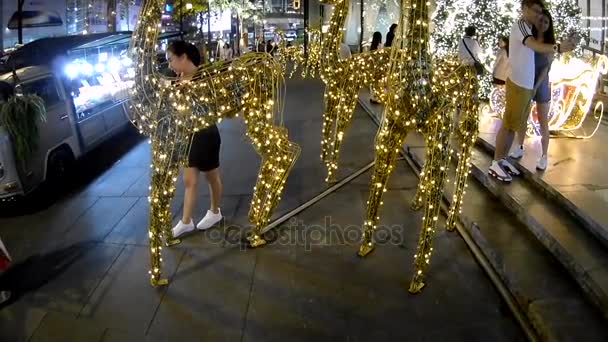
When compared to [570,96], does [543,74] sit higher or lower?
higher

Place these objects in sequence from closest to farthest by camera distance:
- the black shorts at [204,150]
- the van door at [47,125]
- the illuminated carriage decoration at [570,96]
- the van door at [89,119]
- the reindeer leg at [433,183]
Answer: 1. the reindeer leg at [433,183]
2. the black shorts at [204,150]
3. the van door at [47,125]
4. the illuminated carriage decoration at [570,96]
5. the van door at [89,119]

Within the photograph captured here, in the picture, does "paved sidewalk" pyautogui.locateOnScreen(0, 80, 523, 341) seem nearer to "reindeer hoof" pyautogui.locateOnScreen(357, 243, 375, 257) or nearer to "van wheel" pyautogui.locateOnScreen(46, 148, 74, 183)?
"reindeer hoof" pyautogui.locateOnScreen(357, 243, 375, 257)

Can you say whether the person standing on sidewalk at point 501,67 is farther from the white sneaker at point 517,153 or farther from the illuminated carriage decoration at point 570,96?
the white sneaker at point 517,153

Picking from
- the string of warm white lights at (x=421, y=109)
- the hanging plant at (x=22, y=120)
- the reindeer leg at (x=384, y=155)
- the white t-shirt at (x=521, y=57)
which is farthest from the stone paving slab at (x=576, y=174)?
the hanging plant at (x=22, y=120)

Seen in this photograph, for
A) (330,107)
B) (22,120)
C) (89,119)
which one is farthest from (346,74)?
(89,119)

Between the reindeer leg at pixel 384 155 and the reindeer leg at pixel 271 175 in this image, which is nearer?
the reindeer leg at pixel 384 155

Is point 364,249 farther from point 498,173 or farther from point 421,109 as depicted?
point 498,173

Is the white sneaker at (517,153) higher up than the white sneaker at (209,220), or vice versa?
the white sneaker at (517,153)

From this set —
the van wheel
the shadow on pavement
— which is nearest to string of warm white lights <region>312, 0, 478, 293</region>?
the shadow on pavement

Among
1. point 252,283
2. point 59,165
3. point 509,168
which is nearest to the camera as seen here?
Answer: point 252,283

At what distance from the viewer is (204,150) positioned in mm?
3912

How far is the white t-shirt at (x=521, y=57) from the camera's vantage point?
4082 mm

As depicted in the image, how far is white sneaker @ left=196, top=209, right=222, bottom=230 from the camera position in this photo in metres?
4.26

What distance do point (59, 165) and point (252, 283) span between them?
3.67m
